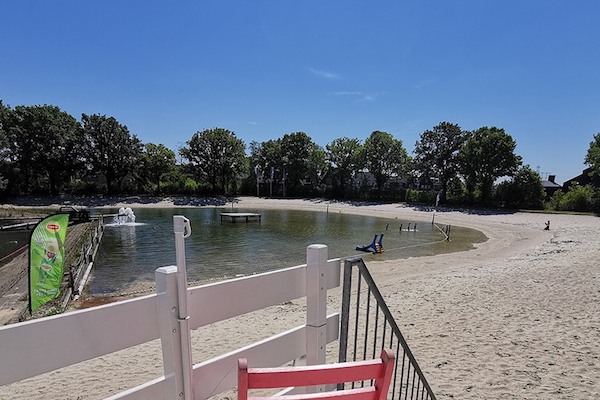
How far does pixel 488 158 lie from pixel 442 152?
7689mm

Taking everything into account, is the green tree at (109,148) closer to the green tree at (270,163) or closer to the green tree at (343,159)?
the green tree at (270,163)

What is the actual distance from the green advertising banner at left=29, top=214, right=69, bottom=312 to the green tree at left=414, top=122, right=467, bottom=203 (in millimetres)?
50205

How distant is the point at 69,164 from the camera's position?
53406 mm

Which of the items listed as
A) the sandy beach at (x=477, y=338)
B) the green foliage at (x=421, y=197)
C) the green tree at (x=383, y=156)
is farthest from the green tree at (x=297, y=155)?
the sandy beach at (x=477, y=338)

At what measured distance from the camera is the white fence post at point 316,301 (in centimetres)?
225

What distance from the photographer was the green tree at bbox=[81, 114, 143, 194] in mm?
55156

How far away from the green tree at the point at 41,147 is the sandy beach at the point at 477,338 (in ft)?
186

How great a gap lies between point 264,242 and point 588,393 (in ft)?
Answer: 65.8

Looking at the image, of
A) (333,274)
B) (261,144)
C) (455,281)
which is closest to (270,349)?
(333,274)

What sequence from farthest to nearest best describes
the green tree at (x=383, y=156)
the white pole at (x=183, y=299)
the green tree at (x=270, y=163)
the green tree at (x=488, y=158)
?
the green tree at (x=270, y=163) → the green tree at (x=383, y=156) → the green tree at (x=488, y=158) → the white pole at (x=183, y=299)

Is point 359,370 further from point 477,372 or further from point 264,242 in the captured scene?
point 264,242

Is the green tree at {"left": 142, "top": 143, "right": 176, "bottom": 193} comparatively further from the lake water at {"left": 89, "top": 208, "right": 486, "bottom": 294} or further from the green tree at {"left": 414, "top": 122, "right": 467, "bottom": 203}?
the green tree at {"left": 414, "top": 122, "right": 467, "bottom": 203}

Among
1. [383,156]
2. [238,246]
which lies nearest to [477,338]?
[238,246]

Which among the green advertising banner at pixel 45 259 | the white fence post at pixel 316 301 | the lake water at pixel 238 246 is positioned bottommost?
the lake water at pixel 238 246
